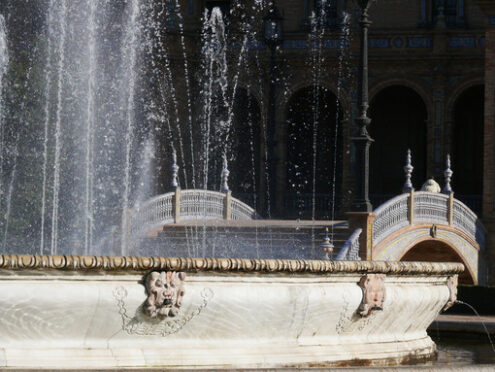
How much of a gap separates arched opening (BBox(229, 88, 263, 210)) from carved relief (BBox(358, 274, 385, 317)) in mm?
30055

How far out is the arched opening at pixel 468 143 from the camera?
1613 inches

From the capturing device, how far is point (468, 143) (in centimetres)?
4134

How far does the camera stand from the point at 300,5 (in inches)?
1703

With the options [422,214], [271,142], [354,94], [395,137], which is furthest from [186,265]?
[395,137]

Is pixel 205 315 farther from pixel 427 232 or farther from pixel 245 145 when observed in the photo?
pixel 245 145

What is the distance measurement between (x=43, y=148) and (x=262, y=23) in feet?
44.8

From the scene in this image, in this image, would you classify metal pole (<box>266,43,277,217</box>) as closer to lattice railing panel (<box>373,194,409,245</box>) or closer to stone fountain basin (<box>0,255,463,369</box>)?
lattice railing panel (<box>373,194,409,245</box>)

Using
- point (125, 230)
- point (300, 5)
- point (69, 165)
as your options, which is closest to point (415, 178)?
point (300, 5)

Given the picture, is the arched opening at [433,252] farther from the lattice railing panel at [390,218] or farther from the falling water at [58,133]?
the falling water at [58,133]

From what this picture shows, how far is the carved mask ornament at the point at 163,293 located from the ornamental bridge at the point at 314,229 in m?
14.1

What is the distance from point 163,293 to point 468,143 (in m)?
33.5

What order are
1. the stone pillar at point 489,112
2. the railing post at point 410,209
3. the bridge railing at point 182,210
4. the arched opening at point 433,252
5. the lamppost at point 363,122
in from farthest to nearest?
the stone pillar at point 489,112 → the arched opening at point 433,252 → the railing post at point 410,209 → the bridge railing at point 182,210 → the lamppost at point 363,122

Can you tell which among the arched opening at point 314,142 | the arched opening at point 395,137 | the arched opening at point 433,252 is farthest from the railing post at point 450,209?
the arched opening at point 395,137

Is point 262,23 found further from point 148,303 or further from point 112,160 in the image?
point 148,303
